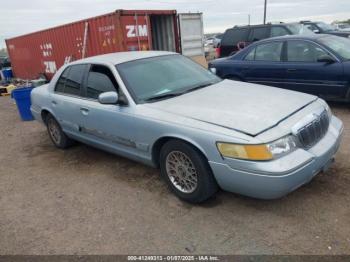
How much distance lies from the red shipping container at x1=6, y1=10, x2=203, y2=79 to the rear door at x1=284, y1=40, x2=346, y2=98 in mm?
4711

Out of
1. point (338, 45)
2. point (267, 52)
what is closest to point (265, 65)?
point (267, 52)

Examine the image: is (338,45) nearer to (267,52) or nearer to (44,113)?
(267,52)

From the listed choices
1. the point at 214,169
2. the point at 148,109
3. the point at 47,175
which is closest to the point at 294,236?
the point at 214,169

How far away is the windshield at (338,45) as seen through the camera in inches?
257

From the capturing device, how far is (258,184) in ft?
9.98

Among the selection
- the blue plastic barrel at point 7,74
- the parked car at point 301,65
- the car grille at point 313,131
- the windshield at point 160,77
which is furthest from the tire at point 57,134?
the blue plastic barrel at point 7,74

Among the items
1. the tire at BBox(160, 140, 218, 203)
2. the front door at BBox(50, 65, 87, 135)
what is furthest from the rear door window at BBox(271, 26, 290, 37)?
A: the tire at BBox(160, 140, 218, 203)

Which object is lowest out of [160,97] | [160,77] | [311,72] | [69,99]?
[311,72]

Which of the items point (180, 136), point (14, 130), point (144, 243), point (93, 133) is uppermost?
point (180, 136)

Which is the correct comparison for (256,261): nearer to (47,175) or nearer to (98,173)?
(98,173)

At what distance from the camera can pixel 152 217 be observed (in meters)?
3.57

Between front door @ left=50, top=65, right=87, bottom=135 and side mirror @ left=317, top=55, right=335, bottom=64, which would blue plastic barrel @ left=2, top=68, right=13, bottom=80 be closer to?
front door @ left=50, top=65, right=87, bottom=135

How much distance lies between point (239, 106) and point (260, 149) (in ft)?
2.36

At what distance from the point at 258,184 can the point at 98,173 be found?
2565 millimetres
